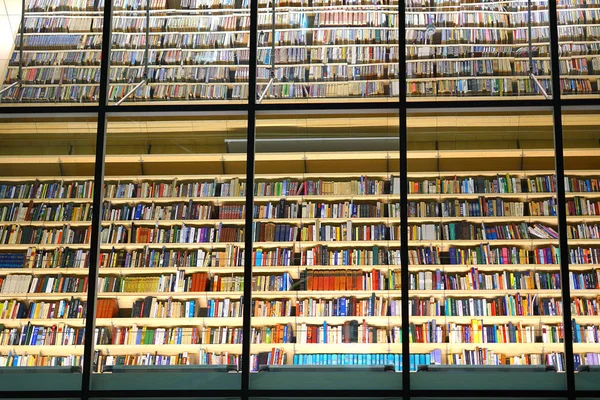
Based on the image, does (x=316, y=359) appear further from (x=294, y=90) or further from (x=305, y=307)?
(x=294, y=90)

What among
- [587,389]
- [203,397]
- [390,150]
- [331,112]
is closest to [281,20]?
[331,112]

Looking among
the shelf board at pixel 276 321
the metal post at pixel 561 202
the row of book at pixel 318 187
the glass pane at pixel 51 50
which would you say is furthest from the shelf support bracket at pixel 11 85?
the metal post at pixel 561 202

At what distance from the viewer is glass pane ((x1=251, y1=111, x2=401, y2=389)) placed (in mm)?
5617

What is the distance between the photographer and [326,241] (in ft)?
21.8

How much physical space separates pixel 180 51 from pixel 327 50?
1119 mm

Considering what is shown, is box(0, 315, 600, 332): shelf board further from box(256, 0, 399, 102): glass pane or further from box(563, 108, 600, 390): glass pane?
box(256, 0, 399, 102): glass pane

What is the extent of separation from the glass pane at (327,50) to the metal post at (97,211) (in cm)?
109

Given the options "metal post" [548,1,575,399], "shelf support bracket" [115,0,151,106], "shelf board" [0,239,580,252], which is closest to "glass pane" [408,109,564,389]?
"shelf board" [0,239,580,252]

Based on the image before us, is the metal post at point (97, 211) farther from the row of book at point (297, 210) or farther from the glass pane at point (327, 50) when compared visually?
the row of book at point (297, 210)

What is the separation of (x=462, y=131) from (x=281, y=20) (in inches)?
63.5

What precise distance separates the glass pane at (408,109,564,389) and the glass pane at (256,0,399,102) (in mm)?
524

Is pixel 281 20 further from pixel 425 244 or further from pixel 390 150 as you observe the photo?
pixel 425 244

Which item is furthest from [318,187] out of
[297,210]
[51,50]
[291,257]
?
[51,50]

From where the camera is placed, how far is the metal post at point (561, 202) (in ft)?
16.4
